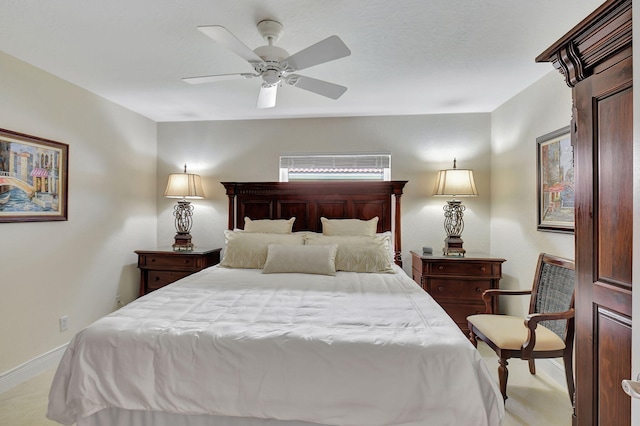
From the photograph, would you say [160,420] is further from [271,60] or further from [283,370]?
[271,60]

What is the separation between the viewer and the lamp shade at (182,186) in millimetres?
3832

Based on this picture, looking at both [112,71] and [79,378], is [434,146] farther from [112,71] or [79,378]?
[79,378]

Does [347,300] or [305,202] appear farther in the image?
[305,202]

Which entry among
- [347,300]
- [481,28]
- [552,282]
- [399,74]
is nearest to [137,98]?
[399,74]

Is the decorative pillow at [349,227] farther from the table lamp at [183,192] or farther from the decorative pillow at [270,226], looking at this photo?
the table lamp at [183,192]

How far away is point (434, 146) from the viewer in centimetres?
388

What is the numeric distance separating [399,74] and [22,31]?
2663 millimetres

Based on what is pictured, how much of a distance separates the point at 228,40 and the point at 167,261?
9.01 ft

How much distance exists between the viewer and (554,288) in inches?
96.7

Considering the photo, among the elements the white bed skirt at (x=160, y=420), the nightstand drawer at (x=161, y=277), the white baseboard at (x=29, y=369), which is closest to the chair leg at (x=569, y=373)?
the white bed skirt at (x=160, y=420)

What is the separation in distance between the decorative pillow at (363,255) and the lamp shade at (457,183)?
95cm

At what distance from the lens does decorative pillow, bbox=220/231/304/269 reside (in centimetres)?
317

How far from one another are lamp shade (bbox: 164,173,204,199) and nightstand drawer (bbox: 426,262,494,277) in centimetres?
276

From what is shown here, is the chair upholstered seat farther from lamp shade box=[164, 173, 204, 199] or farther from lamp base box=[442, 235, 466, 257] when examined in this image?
lamp shade box=[164, 173, 204, 199]
